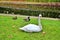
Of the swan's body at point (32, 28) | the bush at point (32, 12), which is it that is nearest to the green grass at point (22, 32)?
the swan's body at point (32, 28)

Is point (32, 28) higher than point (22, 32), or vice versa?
point (32, 28)

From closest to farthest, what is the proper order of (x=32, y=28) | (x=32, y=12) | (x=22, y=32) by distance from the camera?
(x=32, y=28)
(x=22, y=32)
(x=32, y=12)

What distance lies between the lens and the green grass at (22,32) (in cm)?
759

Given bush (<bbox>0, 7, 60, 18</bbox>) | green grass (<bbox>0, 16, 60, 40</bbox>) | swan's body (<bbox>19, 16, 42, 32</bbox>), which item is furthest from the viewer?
bush (<bbox>0, 7, 60, 18</bbox>)

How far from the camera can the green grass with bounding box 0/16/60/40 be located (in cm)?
759

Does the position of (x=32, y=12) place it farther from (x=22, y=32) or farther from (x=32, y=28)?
(x=32, y=28)

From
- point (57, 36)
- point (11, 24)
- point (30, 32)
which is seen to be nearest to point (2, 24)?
point (11, 24)

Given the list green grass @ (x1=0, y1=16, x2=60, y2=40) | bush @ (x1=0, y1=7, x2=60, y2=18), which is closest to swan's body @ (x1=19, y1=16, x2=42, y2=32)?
green grass @ (x1=0, y1=16, x2=60, y2=40)

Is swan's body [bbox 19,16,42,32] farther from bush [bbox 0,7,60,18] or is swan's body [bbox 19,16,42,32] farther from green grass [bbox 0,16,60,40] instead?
bush [bbox 0,7,60,18]

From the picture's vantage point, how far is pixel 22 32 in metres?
8.02

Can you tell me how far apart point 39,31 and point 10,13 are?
319 cm

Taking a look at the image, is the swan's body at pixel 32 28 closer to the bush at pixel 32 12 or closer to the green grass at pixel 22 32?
the green grass at pixel 22 32

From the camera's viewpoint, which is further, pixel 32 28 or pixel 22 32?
pixel 22 32

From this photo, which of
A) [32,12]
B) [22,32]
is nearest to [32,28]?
[22,32]
